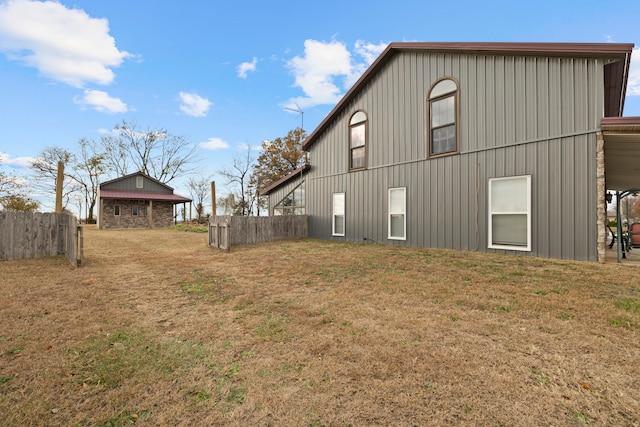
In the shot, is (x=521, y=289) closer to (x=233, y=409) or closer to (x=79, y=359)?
(x=233, y=409)

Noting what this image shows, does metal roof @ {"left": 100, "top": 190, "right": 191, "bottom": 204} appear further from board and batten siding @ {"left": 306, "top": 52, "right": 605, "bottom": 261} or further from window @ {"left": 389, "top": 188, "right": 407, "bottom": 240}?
window @ {"left": 389, "top": 188, "right": 407, "bottom": 240}

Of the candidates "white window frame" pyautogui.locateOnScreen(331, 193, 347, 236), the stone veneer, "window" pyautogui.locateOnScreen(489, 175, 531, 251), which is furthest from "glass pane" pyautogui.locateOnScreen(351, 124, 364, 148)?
the stone veneer

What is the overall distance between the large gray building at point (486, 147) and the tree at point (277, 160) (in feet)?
61.1

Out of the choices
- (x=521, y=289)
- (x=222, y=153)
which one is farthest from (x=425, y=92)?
(x=222, y=153)

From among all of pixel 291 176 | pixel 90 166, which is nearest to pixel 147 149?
pixel 90 166

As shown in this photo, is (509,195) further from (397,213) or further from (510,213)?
(397,213)

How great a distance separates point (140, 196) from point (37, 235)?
62.8ft

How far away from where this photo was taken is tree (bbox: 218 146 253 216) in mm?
31766

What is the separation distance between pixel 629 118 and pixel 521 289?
4.41 meters

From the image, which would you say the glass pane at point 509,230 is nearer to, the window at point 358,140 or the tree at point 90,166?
the window at point 358,140

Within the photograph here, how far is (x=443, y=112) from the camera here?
27.9 ft

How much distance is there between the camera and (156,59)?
1473cm

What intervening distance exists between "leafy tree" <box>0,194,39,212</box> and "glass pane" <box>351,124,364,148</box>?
24850 millimetres

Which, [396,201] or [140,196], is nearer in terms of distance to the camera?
[396,201]
